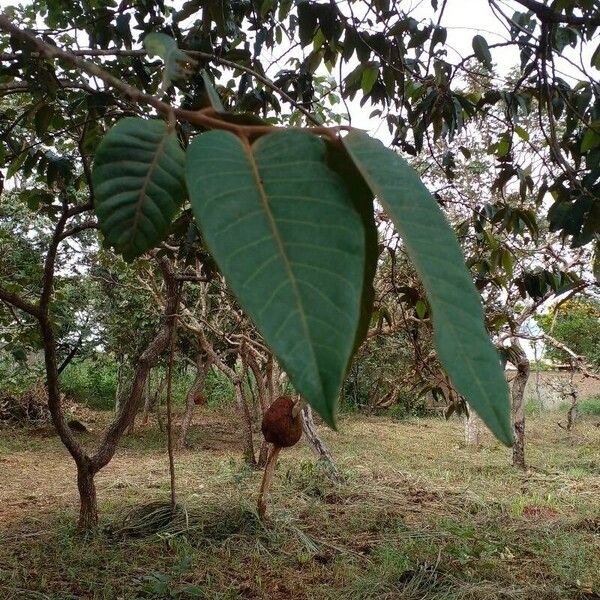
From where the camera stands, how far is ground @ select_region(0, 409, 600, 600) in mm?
2428

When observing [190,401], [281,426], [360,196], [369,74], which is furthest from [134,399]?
[190,401]

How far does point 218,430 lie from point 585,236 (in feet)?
21.0

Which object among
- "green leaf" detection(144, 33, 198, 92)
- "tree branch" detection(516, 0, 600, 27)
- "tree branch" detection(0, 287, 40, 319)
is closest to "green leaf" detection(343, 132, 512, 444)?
"green leaf" detection(144, 33, 198, 92)

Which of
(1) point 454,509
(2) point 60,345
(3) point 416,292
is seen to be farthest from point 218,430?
(3) point 416,292

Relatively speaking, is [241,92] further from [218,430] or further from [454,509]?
[218,430]

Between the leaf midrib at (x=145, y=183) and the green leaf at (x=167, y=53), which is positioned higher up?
the green leaf at (x=167, y=53)

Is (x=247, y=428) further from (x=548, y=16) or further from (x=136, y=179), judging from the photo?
(x=136, y=179)

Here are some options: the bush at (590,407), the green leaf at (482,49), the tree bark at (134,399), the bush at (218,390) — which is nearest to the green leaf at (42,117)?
the green leaf at (482,49)

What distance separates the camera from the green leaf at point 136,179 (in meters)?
0.29

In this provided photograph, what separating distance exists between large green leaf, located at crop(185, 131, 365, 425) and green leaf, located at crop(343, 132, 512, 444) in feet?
0.05

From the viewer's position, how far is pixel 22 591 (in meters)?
2.29

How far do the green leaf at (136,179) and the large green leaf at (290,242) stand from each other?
51mm

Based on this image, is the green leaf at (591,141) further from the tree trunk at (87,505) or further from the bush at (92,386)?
the bush at (92,386)

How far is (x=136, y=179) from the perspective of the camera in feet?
0.96
